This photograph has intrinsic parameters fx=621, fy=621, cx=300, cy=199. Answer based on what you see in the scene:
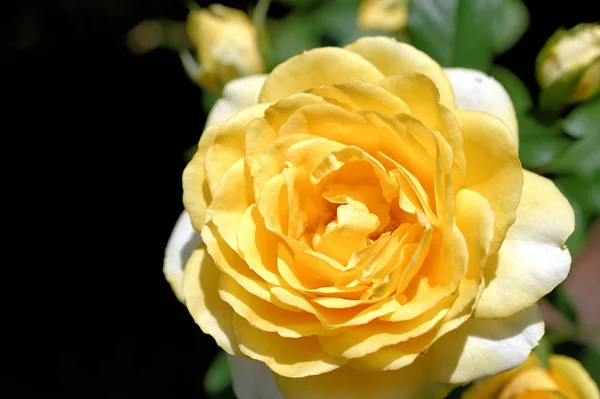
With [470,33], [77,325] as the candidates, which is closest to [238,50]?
[470,33]

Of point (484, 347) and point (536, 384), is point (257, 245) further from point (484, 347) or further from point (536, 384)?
point (536, 384)

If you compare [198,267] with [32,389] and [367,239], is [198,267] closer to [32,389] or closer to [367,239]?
[367,239]

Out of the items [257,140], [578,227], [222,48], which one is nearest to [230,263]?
[257,140]

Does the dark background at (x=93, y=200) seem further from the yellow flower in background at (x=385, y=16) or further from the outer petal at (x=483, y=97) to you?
the outer petal at (x=483, y=97)

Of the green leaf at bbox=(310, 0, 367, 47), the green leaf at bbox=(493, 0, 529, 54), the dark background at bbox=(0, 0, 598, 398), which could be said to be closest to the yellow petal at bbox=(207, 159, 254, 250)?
the green leaf at bbox=(310, 0, 367, 47)

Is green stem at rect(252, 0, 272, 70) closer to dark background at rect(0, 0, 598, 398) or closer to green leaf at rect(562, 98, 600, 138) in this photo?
green leaf at rect(562, 98, 600, 138)

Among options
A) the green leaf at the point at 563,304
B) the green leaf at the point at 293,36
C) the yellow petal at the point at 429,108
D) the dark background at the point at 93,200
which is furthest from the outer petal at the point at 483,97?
the dark background at the point at 93,200
